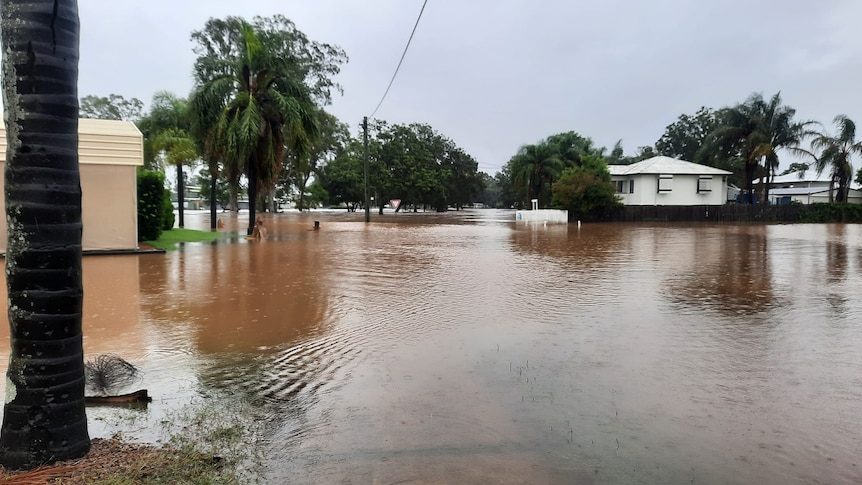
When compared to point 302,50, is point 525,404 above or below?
below

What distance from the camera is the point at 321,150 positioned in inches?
2677

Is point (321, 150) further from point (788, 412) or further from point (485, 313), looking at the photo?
point (788, 412)

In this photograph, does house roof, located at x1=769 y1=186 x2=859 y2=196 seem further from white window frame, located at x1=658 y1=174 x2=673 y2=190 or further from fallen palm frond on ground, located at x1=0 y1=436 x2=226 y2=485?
fallen palm frond on ground, located at x1=0 y1=436 x2=226 y2=485

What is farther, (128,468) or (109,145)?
(109,145)

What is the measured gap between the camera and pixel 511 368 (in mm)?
6008

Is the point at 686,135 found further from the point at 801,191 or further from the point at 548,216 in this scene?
the point at 548,216

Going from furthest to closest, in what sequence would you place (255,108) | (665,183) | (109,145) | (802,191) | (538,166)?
(802,191) < (538,166) < (665,183) < (255,108) < (109,145)

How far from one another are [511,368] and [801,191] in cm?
7189

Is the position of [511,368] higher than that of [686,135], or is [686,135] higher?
[686,135]

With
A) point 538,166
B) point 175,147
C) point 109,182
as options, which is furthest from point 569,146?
point 109,182

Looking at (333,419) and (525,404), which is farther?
(525,404)

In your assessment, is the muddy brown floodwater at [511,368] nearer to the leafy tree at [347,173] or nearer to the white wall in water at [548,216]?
the white wall in water at [548,216]

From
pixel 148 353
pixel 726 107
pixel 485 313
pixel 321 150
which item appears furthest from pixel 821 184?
pixel 148 353

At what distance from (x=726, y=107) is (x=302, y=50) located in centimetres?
3636
